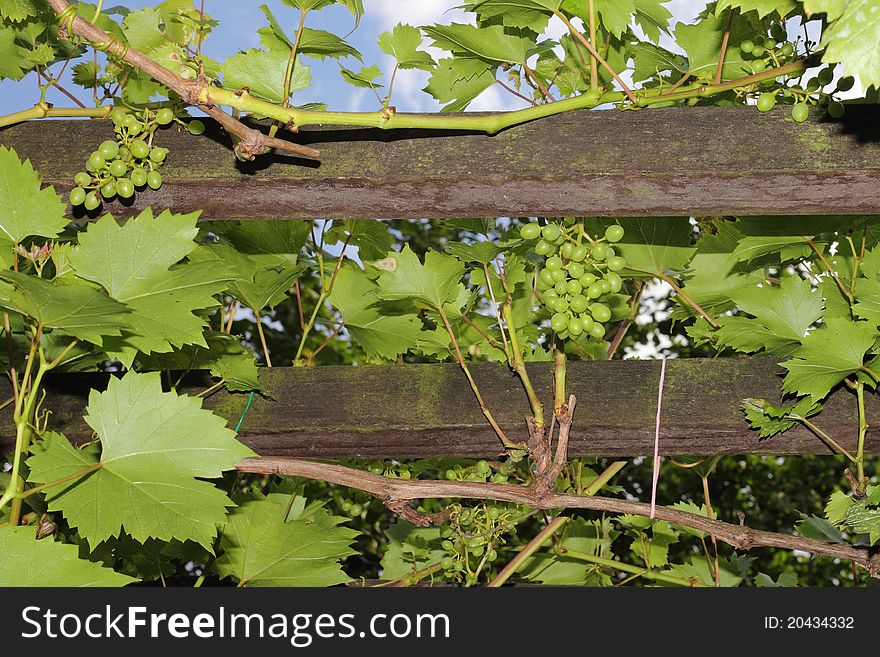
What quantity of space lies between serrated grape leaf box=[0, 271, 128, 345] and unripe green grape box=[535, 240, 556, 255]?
584 millimetres

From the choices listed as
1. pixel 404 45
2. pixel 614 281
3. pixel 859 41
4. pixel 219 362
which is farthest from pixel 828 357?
pixel 219 362

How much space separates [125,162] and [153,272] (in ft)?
0.50

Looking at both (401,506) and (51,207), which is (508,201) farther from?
(51,207)

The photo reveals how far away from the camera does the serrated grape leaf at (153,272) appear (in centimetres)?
98

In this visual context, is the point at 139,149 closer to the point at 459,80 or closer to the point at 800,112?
the point at 459,80

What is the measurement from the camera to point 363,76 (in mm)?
1253

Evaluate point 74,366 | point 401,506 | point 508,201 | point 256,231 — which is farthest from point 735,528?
point 74,366

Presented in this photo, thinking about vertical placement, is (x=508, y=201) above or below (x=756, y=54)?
below

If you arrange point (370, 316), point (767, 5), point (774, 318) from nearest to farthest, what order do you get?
point (767, 5), point (774, 318), point (370, 316)

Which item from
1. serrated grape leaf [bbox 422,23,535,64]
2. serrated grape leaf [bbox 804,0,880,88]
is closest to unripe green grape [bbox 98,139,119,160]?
serrated grape leaf [bbox 422,23,535,64]

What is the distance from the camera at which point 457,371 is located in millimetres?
1342

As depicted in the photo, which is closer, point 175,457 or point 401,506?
point 175,457
